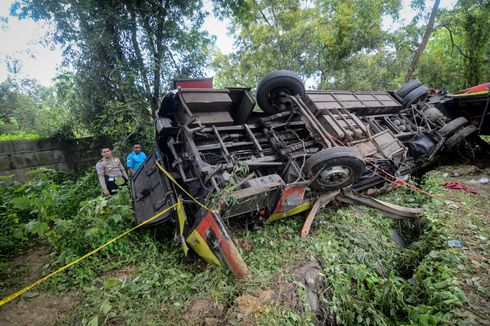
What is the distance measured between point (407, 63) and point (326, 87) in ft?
15.5

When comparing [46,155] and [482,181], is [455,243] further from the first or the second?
[46,155]

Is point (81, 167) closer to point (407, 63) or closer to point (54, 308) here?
point (54, 308)

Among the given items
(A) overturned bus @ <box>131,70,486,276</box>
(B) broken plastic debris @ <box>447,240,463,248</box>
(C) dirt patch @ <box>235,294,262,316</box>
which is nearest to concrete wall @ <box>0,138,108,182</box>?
(A) overturned bus @ <box>131,70,486,276</box>

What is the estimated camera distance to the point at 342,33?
1096cm

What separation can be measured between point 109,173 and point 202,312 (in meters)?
3.48

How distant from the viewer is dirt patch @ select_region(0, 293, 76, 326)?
2.45 meters

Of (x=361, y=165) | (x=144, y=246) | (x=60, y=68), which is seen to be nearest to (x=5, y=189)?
(x=144, y=246)

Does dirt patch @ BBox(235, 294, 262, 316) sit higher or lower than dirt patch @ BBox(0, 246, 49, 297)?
lower

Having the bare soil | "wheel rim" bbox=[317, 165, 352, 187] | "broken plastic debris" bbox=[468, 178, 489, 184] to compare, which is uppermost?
the bare soil

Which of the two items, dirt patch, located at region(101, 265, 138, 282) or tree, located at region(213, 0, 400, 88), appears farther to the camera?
tree, located at region(213, 0, 400, 88)

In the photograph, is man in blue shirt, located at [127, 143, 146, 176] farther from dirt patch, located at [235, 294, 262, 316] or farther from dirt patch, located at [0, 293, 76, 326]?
dirt patch, located at [235, 294, 262, 316]

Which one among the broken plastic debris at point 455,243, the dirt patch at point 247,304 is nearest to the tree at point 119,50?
the dirt patch at point 247,304

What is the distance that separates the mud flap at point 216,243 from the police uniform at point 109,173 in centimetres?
262

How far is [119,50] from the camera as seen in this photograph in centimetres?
636
